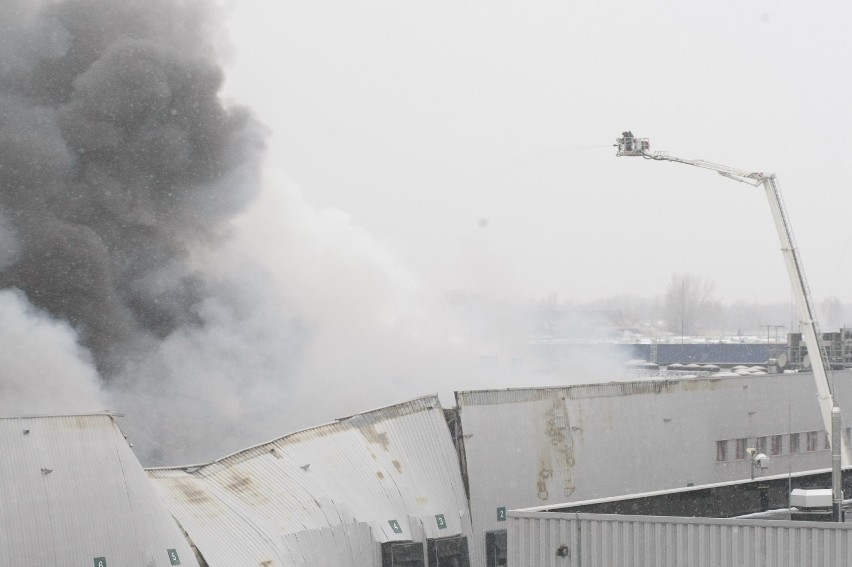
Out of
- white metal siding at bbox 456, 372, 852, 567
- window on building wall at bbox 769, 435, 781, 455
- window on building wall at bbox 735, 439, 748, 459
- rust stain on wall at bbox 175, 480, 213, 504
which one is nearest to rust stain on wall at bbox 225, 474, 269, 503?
rust stain on wall at bbox 175, 480, 213, 504

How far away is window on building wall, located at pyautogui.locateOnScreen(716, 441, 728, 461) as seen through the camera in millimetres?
23561

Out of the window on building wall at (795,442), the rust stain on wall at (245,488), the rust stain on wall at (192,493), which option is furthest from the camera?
the window on building wall at (795,442)

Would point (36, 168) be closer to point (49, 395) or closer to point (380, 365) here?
point (49, 395)

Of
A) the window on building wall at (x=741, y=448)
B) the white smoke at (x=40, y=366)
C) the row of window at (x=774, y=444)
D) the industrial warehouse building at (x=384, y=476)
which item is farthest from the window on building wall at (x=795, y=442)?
the white smoke at (x=40, y=366)

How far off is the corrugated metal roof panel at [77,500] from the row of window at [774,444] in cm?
1452

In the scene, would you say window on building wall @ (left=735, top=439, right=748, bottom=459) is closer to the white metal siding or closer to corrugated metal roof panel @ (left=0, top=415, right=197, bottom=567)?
the white metal siding

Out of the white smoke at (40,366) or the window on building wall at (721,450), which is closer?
the white smoke at (40,366)

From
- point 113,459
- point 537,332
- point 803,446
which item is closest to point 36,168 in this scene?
point 113,459

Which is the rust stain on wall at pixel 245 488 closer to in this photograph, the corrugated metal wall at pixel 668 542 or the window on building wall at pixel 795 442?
the corrugated metal wall at pixel 668 542

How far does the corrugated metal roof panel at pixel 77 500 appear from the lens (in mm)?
12867

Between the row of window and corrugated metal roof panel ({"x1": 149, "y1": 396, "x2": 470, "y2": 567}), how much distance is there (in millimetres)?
8754

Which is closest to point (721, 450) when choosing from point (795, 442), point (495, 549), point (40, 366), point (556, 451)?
point (795, 442)

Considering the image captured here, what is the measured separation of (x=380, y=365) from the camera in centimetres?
3884

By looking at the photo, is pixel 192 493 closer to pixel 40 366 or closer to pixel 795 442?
pixel 40 366
